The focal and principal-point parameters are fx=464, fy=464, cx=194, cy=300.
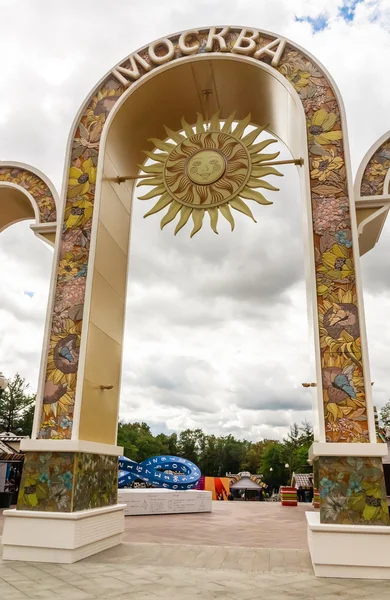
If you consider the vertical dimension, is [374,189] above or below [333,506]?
above

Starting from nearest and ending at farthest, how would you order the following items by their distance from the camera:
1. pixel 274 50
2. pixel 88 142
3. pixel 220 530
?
pixel 274 50 → pixel 88 142 → pixel 220 530

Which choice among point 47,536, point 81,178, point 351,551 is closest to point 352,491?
point 351,551

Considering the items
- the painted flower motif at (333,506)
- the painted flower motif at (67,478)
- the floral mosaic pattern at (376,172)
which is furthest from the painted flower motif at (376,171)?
the painted flower motif at (67,478)

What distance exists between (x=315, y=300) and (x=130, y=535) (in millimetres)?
4961

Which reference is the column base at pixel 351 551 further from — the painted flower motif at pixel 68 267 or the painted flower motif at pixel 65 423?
the painted flower motif at pixel 68 267

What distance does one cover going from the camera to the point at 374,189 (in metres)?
6.27

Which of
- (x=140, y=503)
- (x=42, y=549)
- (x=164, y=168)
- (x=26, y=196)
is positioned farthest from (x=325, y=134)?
(x=140, y=503)

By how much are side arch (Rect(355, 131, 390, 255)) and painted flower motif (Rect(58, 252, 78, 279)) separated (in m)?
3.92

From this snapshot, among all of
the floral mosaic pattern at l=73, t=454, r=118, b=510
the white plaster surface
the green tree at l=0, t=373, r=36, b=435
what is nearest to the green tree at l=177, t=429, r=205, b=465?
the green tree at l=0, t=373, r=36, b=435

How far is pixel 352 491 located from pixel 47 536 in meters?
3.38

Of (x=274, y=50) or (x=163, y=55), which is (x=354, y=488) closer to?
(x=274, y=50)

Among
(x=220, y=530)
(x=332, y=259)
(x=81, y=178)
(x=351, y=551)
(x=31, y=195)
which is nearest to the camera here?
(x=351, y=551)

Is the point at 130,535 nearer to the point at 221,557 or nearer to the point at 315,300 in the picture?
the point at 221,557

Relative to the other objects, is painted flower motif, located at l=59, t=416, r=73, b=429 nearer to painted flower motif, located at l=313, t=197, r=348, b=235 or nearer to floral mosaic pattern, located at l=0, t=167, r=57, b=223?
floral mosaic pattern, located at l=0, t=167, r=57, b=223
